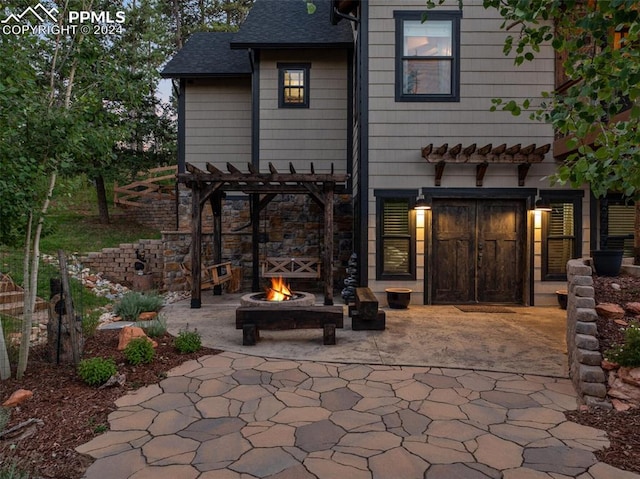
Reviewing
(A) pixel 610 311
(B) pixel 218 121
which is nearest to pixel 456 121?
(A) pixel 610 311

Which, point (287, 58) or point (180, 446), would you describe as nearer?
point (180, 446)

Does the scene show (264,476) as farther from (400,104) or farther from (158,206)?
(158,206)

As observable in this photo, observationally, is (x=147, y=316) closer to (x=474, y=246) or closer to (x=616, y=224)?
(x=474, y=246)

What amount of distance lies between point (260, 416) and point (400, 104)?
Answer: 6261 millimetres

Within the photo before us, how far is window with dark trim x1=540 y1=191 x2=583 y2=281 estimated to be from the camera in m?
7.78

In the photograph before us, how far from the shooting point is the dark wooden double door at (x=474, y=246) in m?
7.86

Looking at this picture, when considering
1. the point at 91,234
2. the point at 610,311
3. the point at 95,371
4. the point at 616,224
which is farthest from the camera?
the point at 91,234

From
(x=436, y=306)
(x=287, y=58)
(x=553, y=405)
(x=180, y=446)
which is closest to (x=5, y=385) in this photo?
(x=180, y=446)

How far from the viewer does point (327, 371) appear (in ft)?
14.3

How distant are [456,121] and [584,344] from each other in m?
5.02

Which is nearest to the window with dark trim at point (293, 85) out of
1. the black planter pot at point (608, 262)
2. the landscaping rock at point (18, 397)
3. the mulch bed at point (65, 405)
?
the mulch bed at point (65, 405)

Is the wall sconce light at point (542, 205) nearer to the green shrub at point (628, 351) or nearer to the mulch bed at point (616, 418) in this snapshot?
the mulch bed at point (616, 418)

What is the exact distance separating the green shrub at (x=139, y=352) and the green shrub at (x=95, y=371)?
0.39m

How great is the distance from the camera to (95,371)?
152 inches
